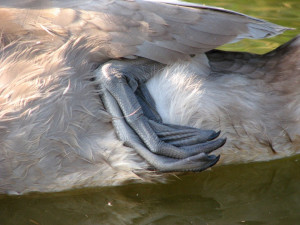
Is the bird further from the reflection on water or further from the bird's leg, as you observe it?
the reflection on water

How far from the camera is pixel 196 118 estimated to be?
10.1 ft

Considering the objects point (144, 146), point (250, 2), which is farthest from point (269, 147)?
point (250, 2)

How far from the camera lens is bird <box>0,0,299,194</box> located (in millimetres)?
2877

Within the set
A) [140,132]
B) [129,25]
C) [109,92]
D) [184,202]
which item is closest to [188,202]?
[184,202]

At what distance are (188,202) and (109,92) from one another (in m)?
0.75

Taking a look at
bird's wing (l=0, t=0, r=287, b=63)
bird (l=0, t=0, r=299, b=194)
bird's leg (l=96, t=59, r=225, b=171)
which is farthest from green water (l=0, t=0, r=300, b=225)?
bird's wing (l=0, t=0, r=287, b=63)

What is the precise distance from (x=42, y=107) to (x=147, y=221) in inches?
31.0

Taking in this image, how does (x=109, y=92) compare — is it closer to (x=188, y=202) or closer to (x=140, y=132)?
(x=140, y=132)

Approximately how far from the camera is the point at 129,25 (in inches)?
115

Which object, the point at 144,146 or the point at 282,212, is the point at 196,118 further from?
the point at 282,212

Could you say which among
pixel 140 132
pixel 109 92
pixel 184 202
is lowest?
pixel 184 202

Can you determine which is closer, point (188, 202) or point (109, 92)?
point (109, 92)

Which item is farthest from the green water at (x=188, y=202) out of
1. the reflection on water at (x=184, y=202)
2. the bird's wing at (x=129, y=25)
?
the bird's wing at (x=129, y=25)

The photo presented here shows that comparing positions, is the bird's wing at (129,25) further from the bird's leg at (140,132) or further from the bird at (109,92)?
the bird's leg at (140,132)
